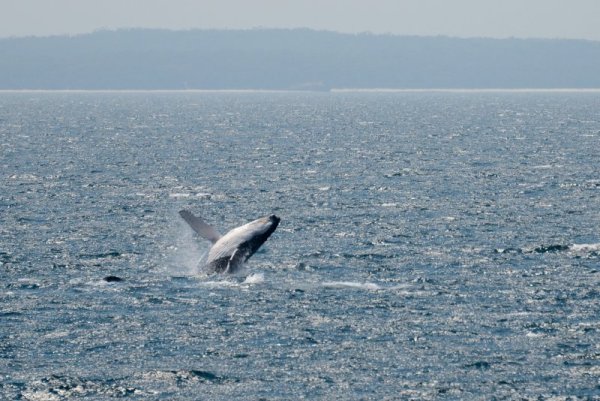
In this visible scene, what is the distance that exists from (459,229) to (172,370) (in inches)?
1085

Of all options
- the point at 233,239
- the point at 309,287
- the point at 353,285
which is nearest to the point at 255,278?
the point at 309,287

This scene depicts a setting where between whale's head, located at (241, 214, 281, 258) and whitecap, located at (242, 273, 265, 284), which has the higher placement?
whale's head, located at (241, 214, 281, 258)

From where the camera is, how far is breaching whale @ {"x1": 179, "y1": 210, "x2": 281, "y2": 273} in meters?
39.5

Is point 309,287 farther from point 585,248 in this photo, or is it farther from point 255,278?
point 585,248

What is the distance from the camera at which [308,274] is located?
153ft

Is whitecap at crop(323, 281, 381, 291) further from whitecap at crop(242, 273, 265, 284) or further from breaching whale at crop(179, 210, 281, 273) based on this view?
breaching whale at crop(179, 210, 281, 273)

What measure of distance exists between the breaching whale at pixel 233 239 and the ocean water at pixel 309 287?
84 centimetres

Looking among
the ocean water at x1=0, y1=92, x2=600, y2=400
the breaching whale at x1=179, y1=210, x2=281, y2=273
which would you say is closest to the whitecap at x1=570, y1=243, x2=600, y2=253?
the ocean water at x1=0, y1=92, x2=600, y2=400

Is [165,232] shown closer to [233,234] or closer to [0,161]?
[233,234]

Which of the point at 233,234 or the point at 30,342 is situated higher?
the point at 233,234

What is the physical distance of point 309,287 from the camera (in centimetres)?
4378

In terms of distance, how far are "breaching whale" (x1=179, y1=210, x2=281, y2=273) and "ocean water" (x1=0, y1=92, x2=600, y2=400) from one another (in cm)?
84

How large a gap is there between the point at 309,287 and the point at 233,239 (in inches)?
170

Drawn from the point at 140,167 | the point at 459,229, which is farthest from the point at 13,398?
the point at 140,167
